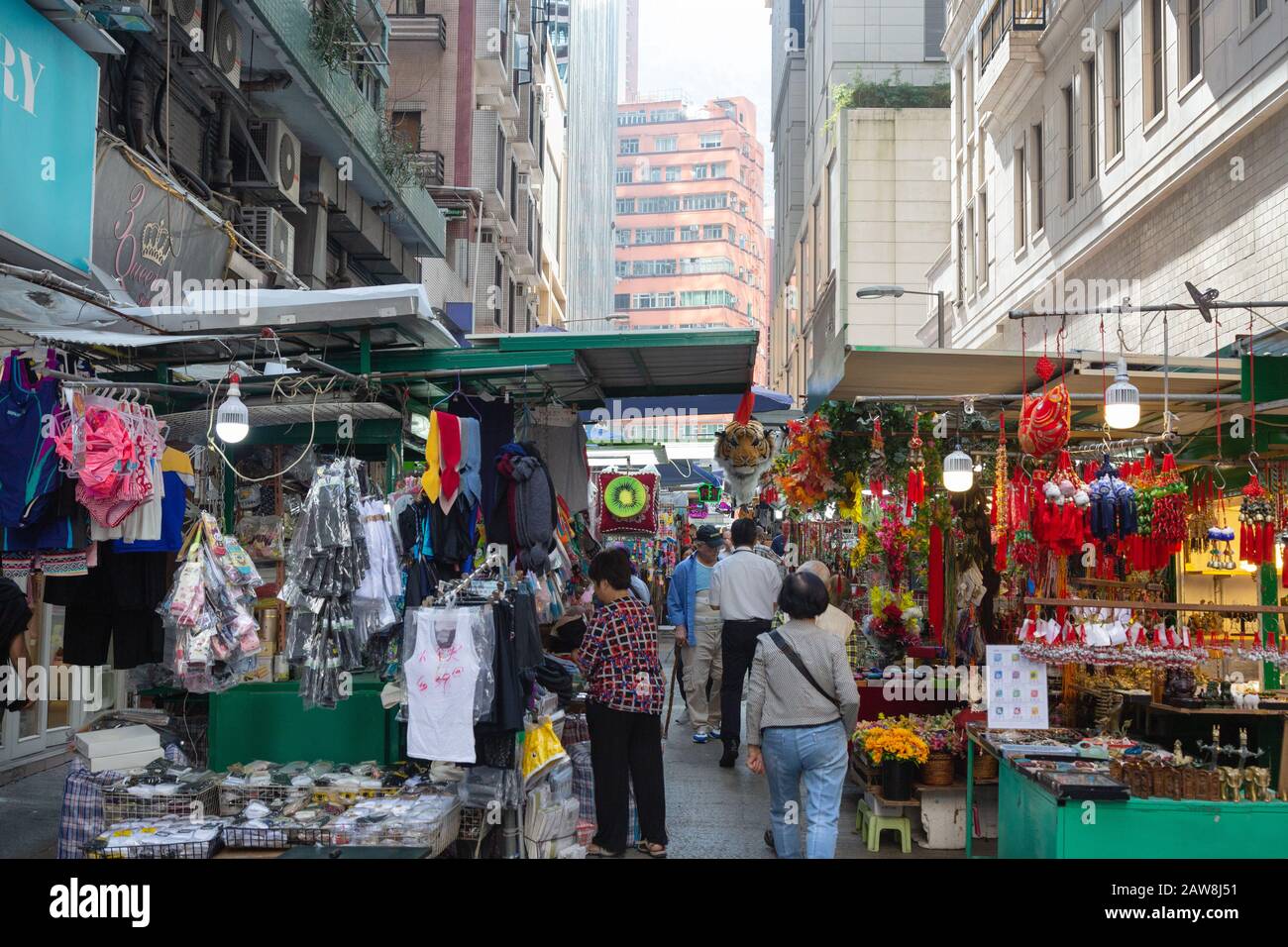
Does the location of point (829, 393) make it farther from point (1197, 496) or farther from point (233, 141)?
point (233, 141)

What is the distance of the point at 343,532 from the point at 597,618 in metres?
1.82

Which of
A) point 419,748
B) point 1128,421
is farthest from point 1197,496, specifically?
point 419,748

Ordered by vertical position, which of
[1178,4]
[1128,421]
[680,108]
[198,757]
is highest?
[680,108]

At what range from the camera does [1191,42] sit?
46.6ft

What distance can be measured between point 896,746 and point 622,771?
2.06 m

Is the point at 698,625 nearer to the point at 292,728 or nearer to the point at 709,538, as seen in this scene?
the point at 709,538

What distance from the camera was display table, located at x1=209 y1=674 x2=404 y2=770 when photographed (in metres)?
7.55

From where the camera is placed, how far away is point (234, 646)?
6516 mm

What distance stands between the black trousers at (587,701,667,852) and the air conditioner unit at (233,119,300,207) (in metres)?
9.86

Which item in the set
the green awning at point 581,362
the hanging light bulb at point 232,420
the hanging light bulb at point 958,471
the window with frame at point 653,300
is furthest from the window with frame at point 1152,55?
the window with frame at point 653,300

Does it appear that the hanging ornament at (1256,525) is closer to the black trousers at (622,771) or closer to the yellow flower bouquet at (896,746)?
the yellow flower bouquet at (896,746)

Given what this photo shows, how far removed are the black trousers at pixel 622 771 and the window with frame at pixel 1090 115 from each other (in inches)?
571

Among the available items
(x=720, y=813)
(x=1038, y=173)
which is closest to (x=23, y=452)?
(x=720, y=813)

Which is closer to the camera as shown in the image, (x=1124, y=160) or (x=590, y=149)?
(x=1124, y=160)
